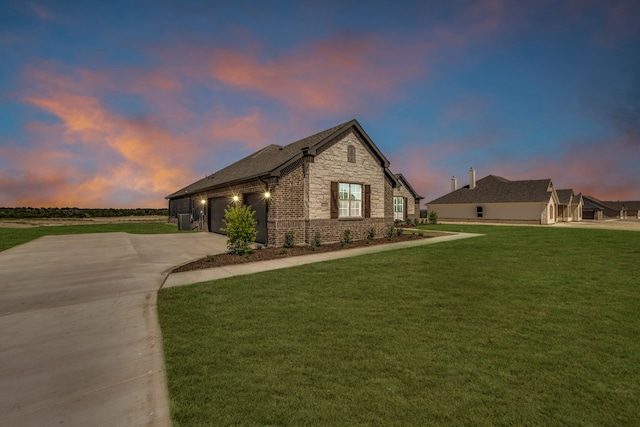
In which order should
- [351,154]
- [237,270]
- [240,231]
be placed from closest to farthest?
[237,270], [240,231], [351,154]

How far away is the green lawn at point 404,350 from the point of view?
2.81 m

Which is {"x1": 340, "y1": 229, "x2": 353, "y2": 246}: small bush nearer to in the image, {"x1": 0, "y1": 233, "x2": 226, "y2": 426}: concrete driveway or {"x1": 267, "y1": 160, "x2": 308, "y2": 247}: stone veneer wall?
{"x1": 267, "y1": 160, "x2": 308, "y2": 247}: stone veneer wall

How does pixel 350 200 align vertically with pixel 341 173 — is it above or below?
below

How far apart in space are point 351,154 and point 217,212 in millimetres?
12152

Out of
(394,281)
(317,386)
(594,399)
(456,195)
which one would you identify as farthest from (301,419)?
(456,195)

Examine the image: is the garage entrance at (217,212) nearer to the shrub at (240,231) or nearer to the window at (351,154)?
the shrub at (240,231)

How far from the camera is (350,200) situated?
16.6 meters

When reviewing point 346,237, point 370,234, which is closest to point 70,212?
point 346,237

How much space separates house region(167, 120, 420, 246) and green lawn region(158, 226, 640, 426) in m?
6.93

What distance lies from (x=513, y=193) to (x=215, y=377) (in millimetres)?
44235

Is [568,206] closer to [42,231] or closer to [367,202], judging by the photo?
[367,202]

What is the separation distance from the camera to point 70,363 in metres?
3.70

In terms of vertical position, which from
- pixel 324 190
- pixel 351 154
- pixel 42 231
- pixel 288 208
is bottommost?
pixel 42 231

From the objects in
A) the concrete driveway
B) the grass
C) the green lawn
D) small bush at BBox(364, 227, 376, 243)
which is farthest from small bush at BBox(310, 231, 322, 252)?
the grass
